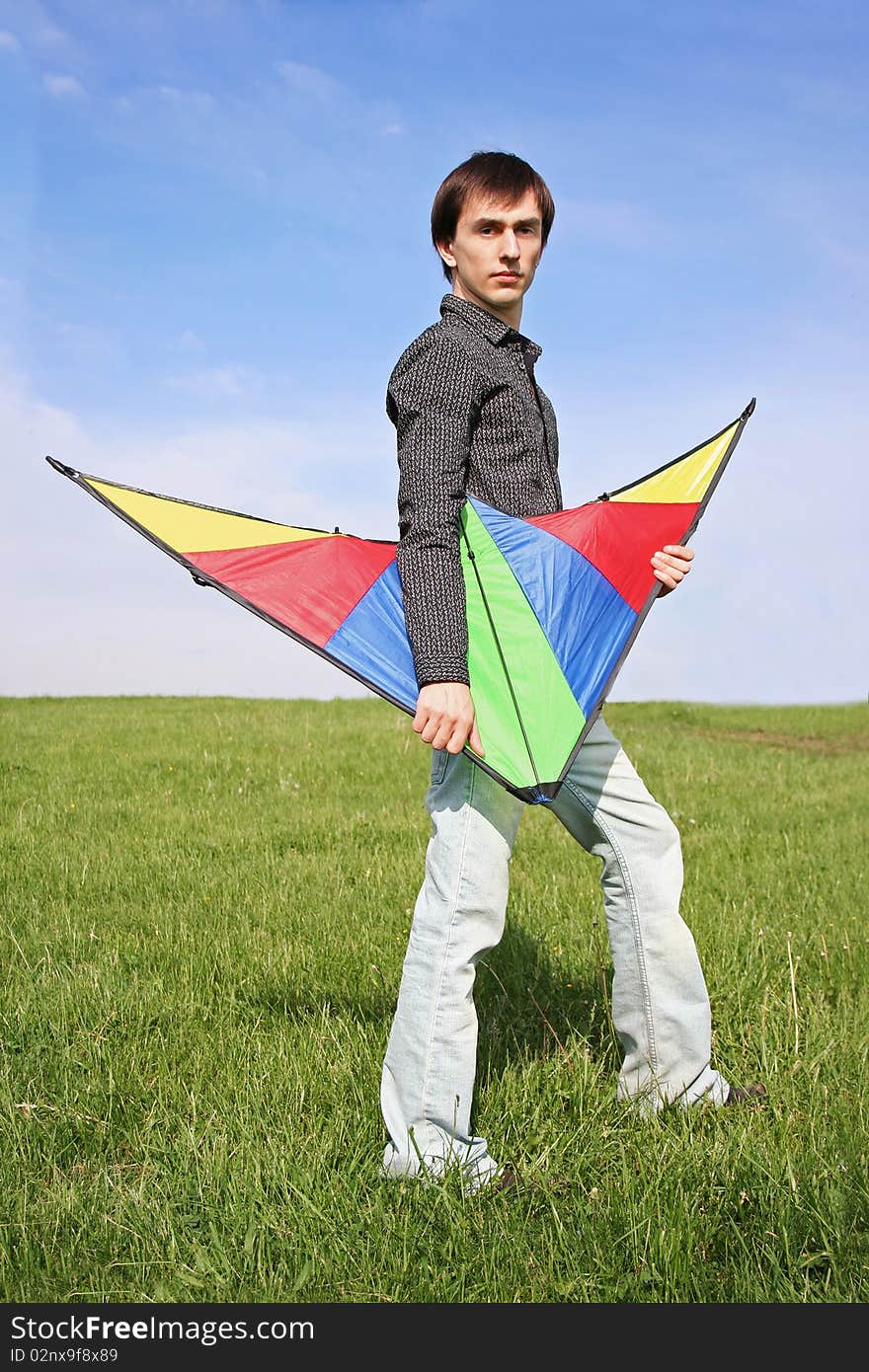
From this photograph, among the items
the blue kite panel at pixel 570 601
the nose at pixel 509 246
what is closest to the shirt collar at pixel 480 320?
the nose at pixel 509 246

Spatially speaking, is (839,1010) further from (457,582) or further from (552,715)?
(457,582)

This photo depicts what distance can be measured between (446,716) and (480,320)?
4.39 ft

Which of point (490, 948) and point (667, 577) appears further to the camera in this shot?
point (667, 577)

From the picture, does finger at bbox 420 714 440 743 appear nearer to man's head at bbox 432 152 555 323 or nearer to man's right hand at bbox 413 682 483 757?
man's right hand at bbox 413 682 483 757

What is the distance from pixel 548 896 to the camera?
5676 millimetres

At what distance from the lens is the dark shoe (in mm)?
3586

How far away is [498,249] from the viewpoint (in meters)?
3.41

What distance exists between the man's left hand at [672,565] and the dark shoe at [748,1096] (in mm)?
1704

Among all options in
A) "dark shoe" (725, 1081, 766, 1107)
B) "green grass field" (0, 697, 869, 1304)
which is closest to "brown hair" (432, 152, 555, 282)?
"green grass field" (0, 697, 869, 1304)

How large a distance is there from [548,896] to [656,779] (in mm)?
4480

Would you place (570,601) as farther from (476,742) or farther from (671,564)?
(476,742)

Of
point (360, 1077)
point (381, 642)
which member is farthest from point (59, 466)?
point (360, 1077)

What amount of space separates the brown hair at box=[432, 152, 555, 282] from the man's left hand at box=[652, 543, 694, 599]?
1180 mm
